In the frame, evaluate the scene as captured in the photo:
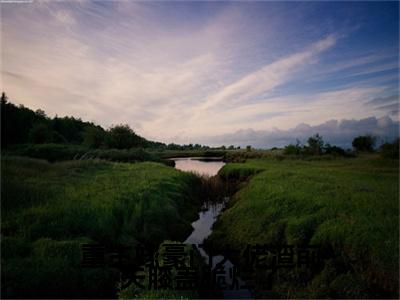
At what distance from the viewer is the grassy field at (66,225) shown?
8781 mm

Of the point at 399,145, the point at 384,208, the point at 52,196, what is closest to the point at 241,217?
the point at 384,208

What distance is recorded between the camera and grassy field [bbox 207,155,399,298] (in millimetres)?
9289

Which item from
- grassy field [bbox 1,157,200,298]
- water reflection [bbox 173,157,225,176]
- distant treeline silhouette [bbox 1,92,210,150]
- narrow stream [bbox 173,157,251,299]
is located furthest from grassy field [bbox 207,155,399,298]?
water reflection [bbox 173,157,225,176]

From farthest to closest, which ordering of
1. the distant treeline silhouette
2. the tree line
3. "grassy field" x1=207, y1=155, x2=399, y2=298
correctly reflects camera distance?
the tree line, the distant treeline silhouette, "grassy field" x1=207, y1=155, x2=399, y2=298

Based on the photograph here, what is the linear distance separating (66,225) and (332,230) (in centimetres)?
1260

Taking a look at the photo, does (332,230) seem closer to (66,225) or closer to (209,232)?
(209,232)

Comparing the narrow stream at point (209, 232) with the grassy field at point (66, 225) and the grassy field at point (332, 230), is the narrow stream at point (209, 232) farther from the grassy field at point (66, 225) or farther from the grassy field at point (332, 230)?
the grassy field at point (332, 230)

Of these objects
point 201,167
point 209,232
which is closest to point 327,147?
point 201,167

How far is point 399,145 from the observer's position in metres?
33.9

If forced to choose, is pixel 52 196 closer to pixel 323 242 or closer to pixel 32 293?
pixel 32 293

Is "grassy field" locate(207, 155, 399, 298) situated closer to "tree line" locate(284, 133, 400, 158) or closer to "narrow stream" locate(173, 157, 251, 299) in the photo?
"narrow stream" locate(173, 157, 251, 299)

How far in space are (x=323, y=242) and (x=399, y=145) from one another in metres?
31.8

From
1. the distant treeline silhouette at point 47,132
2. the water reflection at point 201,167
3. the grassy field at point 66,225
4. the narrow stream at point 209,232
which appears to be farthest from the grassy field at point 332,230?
the water reflection at point 201,167

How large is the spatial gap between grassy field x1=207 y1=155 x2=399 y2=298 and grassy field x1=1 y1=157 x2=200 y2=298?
511 centimetres
